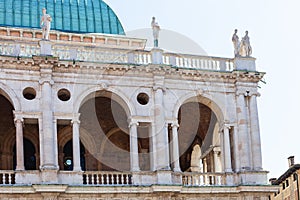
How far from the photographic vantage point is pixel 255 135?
102ft

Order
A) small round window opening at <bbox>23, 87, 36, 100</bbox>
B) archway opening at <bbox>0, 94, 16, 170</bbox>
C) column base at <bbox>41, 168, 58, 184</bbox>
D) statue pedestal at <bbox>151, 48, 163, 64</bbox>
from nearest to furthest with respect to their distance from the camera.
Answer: column base at <bbox>41, 168, 58, 184</bbox> → small round window opening at <bbox>23, 87, 36, 100</bbox> → statue pedestal at <bbox>151, 48, 163, 64</bbox> → archway opening at <bbox>0, 94, 16, 170</bbox>

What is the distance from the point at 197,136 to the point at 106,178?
709 cm

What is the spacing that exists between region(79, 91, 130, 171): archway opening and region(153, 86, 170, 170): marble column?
95.9 inches

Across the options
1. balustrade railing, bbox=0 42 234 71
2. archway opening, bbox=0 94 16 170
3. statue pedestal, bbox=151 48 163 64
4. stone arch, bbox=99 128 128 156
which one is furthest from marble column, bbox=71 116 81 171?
statue pedestal, bbox=151 48 163 64

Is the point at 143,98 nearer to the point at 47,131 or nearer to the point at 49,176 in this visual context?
the point at 47,131

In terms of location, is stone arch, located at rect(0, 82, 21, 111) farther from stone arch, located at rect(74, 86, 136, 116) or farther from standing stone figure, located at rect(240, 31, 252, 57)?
standing stone figure, located at rect(240, 31, 252, 57)

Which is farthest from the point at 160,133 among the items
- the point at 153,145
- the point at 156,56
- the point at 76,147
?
the point at 76,147

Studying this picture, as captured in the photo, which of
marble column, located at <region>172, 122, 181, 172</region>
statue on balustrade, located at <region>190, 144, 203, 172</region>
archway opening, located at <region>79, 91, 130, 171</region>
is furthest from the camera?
statue on balustrade, located at <region>190, 144, 203, 172</region>

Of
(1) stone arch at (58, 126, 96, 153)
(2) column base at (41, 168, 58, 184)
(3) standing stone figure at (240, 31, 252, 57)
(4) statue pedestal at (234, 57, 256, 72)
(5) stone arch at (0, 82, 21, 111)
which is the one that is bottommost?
(2) column base at (41, 168, 58, 184)

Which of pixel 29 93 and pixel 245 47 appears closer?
pixel 29 93

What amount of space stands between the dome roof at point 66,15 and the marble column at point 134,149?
7.34 meters

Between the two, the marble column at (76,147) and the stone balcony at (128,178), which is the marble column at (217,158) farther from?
the marble column at (76,147)

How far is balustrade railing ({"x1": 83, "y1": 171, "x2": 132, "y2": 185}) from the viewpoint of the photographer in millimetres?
28625

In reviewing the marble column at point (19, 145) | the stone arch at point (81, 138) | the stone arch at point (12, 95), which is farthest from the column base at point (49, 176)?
the stone arch at point (81, 138)
